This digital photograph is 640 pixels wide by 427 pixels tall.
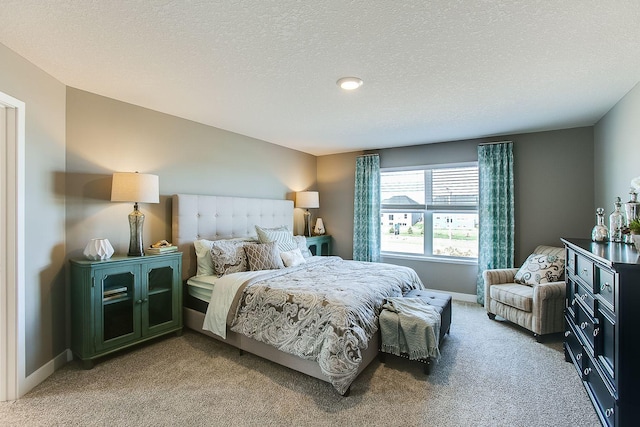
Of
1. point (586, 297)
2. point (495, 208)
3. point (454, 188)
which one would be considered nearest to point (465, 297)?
point (495, 208)

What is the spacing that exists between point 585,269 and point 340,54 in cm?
237

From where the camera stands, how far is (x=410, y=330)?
2.46m

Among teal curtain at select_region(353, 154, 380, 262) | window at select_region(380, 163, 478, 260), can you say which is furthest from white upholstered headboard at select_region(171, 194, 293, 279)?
window at select_region(380, 163, 478, 260)

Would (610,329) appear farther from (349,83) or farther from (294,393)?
(349,83)

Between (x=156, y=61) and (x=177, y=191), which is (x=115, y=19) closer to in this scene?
(x=156, y=61)

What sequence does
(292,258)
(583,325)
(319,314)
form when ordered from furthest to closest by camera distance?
(292,258), (319,314), (583,325)

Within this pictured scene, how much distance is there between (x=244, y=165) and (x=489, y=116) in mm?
3250

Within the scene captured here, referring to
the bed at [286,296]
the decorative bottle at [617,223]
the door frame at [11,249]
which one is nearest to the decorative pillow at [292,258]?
the bed at [286,296]

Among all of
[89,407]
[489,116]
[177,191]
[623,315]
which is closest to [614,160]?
[489,116]

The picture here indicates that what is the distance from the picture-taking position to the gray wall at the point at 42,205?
7.41 ft

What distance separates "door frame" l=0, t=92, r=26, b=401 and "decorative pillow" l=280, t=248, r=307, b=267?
2.30 metres

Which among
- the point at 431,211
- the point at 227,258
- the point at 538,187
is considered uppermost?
the point at 538,187

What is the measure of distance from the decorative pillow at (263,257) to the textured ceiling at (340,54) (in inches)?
60.7

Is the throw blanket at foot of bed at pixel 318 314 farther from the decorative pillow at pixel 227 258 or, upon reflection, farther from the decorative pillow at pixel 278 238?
the decorative pillow at pixel 278 238
